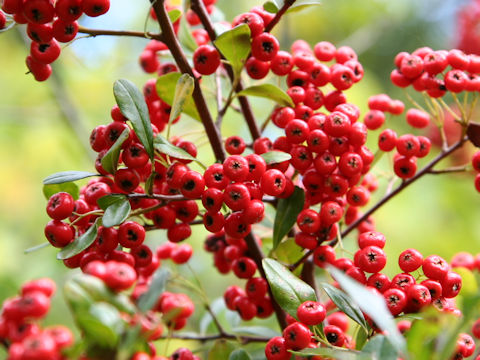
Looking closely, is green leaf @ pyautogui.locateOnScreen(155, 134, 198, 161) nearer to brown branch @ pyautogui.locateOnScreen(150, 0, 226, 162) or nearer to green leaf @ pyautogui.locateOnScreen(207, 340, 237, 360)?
brown branch @ pyautogui.locateOnScreen(150, 0, 226, 162)

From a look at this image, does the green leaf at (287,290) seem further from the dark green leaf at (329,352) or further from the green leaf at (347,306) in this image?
the dark green leaf at (329,352)

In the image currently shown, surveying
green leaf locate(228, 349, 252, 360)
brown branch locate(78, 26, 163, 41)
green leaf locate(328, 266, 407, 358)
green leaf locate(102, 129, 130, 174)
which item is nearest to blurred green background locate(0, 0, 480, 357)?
brown branch locate(78, 26, 163, 41)

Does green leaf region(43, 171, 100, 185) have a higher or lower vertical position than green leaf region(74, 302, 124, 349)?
higher

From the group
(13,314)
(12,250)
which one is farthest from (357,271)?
(12,250)

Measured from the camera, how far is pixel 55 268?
10.8 ft

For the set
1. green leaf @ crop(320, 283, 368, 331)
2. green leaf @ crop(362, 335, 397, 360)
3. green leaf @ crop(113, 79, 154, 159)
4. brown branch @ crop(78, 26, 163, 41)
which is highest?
brown branch @ crop(78, 26, 163, 41)

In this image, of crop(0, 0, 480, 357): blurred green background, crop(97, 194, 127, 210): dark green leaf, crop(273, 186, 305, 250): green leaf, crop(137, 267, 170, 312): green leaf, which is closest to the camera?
crop(137, 267, 170, 312): green leaf

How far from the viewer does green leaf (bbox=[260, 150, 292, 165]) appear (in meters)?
1.51

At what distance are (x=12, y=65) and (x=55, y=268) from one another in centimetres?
201

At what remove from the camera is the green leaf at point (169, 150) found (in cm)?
147

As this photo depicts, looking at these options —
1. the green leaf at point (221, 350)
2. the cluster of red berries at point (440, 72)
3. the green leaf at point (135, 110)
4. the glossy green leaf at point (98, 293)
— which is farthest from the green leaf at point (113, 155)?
the cluster of red berries at point (440, 72)

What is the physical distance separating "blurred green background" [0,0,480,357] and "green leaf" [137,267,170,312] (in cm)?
201

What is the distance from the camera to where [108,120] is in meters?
3.80

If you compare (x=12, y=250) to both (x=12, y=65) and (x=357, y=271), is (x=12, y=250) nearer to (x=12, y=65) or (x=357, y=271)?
(x=12, y=65)
